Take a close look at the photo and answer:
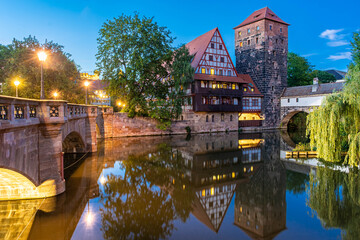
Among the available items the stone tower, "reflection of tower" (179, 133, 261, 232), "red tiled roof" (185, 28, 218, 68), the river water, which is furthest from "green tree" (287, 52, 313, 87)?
the river water

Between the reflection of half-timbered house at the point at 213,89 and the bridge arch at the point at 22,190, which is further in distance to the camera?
the reflection of half-timbered house at the point at 213,89

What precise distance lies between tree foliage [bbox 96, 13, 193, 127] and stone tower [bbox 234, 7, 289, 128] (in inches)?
634

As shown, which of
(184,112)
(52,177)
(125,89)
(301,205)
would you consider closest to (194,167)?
(301,205)

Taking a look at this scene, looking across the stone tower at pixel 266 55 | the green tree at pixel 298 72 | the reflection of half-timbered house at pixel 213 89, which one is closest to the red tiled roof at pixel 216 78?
the reflection of half-timbered house at pixel 213 89

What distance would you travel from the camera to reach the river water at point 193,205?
734 cm

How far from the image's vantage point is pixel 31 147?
8148mm

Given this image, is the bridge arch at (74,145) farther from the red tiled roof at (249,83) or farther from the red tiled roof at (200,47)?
the red tiled roof at (249,83)

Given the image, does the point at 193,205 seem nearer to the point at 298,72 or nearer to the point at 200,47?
the point at 200,47

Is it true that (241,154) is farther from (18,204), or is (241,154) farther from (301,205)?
(18,204)

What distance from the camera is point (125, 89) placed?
2948cm

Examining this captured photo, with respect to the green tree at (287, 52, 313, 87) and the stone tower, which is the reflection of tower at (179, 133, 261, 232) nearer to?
the stone tower

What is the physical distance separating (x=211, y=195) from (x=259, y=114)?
34.0m

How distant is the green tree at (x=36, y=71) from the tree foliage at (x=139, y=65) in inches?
154

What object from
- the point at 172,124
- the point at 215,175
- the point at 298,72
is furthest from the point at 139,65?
the point at 298,72
